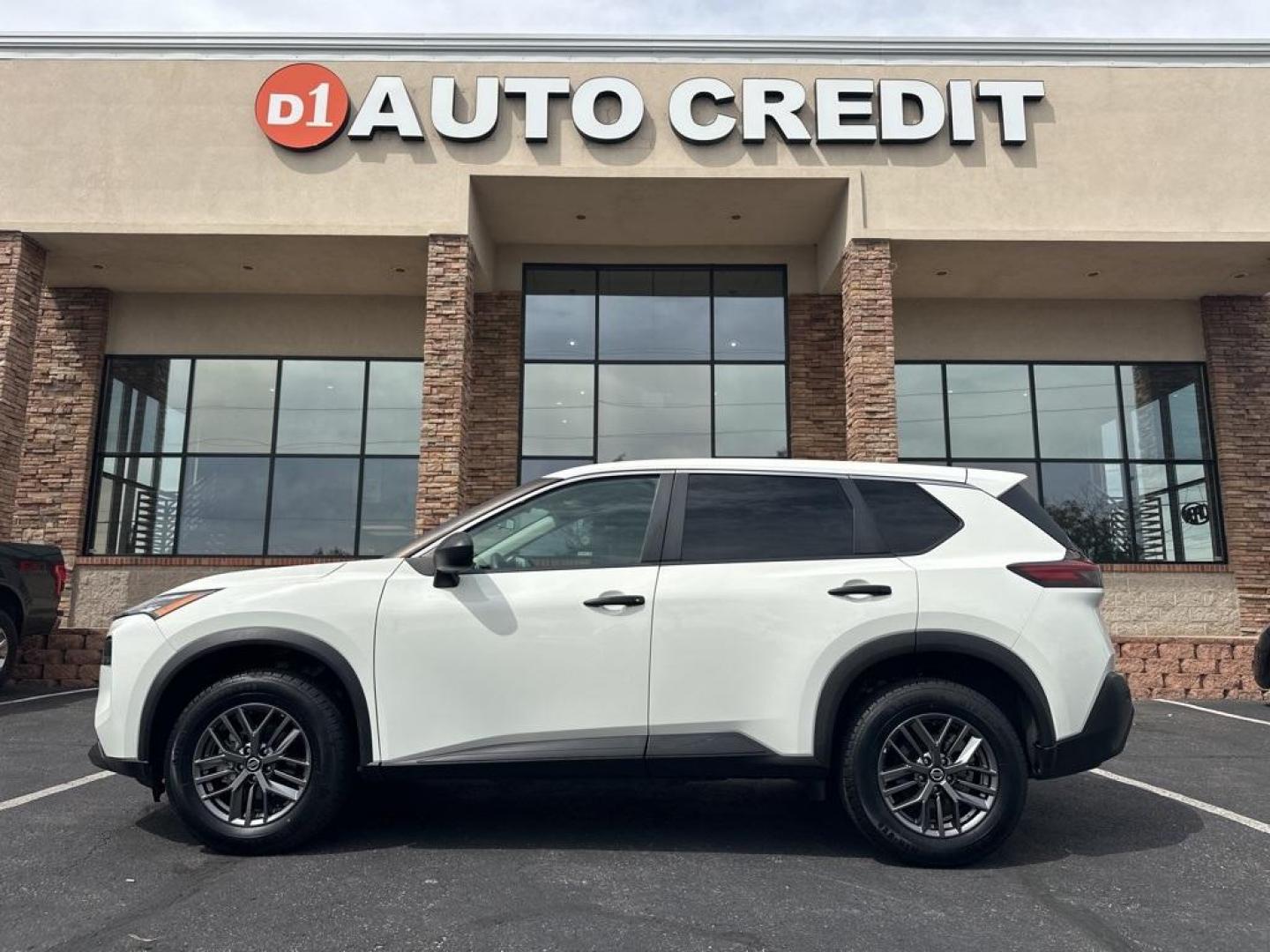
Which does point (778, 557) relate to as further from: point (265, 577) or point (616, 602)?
point (265, 577)

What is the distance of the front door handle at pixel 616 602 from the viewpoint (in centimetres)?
382

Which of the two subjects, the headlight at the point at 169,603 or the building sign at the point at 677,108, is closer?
the headlight at the point at 169,603

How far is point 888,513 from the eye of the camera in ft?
13.5

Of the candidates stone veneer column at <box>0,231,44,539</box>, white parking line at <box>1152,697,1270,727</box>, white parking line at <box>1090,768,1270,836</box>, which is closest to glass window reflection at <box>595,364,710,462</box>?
A: white parking line at <box>1152,697,1270,727</box>

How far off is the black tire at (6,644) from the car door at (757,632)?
8269mm

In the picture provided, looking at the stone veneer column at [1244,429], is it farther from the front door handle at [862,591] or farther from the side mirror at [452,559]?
the side mirror at [452,559]

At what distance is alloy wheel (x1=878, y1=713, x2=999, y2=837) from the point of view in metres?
3.74

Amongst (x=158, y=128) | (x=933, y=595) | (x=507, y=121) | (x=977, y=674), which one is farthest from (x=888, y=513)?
(x=158, y=128)

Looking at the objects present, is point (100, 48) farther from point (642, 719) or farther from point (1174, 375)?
point (1174, 375)

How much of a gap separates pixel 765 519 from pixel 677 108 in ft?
29.5

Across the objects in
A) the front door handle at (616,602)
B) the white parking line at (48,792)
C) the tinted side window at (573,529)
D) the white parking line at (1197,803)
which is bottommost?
the white parking line at (1197,803)

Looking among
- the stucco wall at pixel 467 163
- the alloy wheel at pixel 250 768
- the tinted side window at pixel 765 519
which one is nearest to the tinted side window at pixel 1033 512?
the tinted side window at pixel 765 519

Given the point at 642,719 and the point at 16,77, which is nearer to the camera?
the point at 642,719

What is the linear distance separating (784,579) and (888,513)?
2.14 feet
